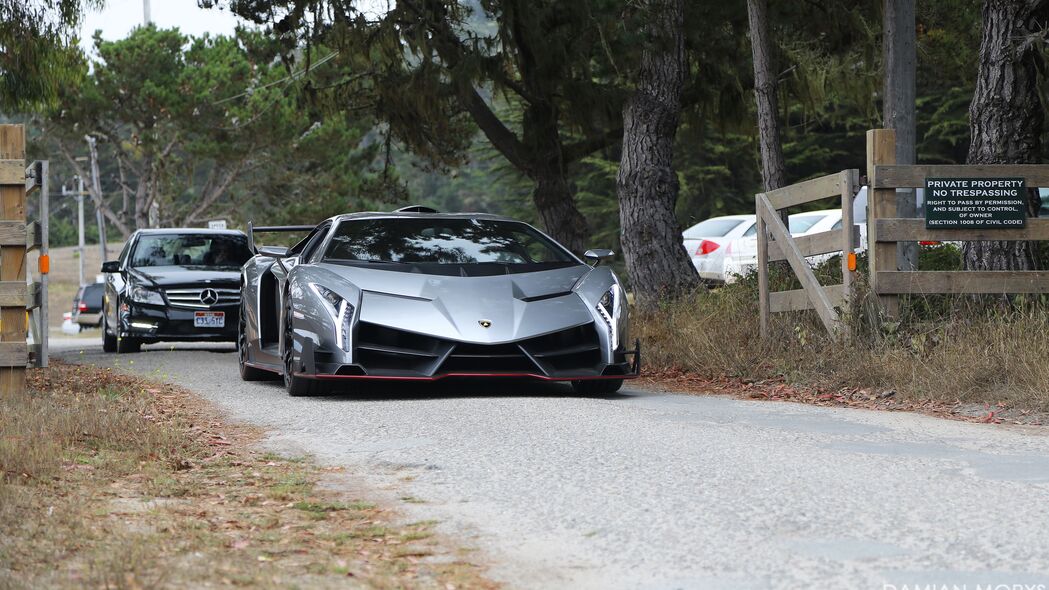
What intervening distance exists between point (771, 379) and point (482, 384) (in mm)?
2419

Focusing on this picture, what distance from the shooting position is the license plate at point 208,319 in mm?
17766

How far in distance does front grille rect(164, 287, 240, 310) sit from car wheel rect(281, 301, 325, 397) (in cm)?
760

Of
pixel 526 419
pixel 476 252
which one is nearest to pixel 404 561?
pixel 526 419

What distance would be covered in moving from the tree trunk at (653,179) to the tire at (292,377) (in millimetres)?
7284

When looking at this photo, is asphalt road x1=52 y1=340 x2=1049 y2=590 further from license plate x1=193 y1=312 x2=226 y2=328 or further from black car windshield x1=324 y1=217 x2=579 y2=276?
license plate x1=193 y1=312 x2=226 y2=328

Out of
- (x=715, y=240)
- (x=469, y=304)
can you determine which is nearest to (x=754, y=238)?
(x=715, y=240)

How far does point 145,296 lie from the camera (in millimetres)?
17891

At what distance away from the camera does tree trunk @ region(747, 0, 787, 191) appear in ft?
51.8

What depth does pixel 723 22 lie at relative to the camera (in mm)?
19312

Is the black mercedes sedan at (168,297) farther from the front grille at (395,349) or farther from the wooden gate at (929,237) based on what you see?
the wooden gate at (929,237)

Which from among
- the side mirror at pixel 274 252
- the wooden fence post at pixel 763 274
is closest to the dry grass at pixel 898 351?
the wooden fence post at pixel 763 274

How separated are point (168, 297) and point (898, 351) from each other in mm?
10430

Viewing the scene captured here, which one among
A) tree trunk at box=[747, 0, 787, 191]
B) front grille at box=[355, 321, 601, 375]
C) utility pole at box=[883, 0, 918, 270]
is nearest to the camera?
front grille at box=[355, 321, 601, 375]

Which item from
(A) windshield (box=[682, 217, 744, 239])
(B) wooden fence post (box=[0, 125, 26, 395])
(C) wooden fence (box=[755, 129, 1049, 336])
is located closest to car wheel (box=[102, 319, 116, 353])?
(B) wooden fence post (box=[0, 125, 26, 395])
